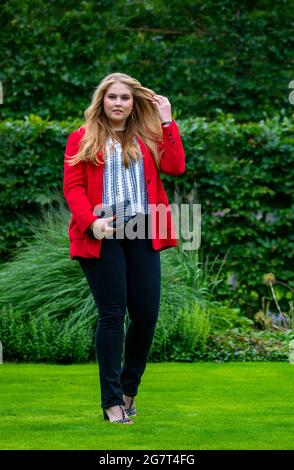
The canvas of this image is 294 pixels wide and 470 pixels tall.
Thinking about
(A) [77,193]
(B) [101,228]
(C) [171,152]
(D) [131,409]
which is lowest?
(D) [131,409]

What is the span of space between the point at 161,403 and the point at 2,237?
161 inches

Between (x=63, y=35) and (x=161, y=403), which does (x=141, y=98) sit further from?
(x=63, y=35)

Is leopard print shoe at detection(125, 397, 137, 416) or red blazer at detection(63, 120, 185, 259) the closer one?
red blazer at detection(63, 120, 185, 259)

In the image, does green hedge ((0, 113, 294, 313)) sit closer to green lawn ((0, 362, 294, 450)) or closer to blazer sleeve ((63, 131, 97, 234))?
green lawn ((0, 362, 294, 450))

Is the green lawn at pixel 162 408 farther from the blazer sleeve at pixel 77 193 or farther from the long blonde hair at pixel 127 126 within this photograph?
the long blonde hair at pixel 127 126

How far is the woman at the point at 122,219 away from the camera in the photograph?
517 centimetres

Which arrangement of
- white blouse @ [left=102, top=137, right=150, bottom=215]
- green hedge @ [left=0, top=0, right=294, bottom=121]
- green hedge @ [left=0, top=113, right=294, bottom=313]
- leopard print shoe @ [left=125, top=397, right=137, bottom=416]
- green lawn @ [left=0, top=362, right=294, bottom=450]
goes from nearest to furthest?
green lawn @ [left=0, top=362, right=294, bottom=450]
white blouse @ [left=102, top=137, right=150, bottom=215]
leopard print shoe @ [left=125, top=397, right=137, bottom=416]
green hedge @ [left=0, top=113, right=294, bottom=313]
green hedge @ [left=0, top=0, right=294, bottom=121]

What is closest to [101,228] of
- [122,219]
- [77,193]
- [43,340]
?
[122,219]

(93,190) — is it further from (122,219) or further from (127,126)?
(127,126)

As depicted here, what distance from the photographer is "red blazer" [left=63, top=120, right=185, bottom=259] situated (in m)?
5.18

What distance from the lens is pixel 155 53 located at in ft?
45.5

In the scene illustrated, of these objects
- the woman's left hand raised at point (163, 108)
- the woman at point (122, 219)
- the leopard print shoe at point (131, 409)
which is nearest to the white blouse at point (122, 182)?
the woman at point (122, 219)

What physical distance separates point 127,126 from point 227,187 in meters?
4.57

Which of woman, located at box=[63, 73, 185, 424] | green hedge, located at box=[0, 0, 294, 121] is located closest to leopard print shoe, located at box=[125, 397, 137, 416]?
woman, located at box=[63, 73, 185, 424]
